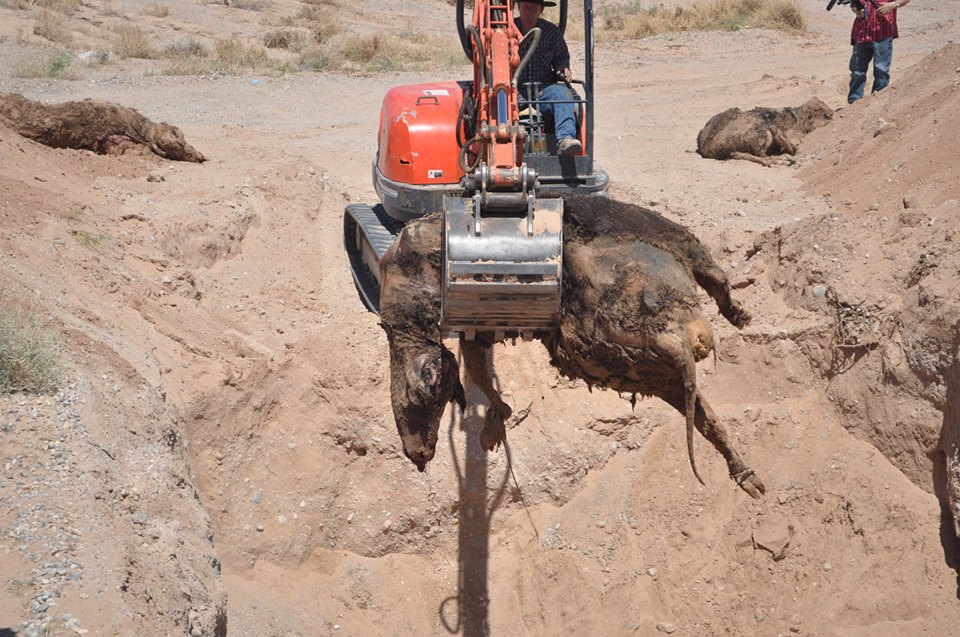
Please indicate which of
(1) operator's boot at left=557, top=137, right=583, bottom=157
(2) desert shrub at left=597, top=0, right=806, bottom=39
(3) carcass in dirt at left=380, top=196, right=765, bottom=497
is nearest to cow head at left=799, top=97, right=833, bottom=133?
(1) operator's boot at left=557, top=137, right=583, bottom=157

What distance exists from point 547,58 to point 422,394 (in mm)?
3635

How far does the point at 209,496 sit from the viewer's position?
6793mm

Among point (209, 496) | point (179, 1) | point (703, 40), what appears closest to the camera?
point (209, 496)

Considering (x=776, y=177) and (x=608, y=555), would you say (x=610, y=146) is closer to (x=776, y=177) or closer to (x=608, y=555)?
(x=776, y=177)

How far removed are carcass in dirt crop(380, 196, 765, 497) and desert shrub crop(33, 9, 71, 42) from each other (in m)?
16.5

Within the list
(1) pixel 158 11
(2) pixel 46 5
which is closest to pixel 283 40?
(1) pixel 158 11

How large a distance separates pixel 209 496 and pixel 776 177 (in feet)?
24.5

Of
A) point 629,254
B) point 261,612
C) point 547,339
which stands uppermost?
point 629,254

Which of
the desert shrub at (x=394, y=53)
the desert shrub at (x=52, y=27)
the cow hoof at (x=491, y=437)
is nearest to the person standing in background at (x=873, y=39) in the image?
the desert shrub at (x=394, y=53)

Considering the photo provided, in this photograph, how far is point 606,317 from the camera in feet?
13.4

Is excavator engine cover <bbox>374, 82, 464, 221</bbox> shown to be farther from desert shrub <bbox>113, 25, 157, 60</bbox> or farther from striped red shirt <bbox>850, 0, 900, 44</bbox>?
desert shrub <bbox>113, 25, 157, 60</bbox>

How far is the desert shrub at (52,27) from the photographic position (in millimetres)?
18594

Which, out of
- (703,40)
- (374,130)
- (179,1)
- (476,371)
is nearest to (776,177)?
(374,130)

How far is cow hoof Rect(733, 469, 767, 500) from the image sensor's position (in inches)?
161
